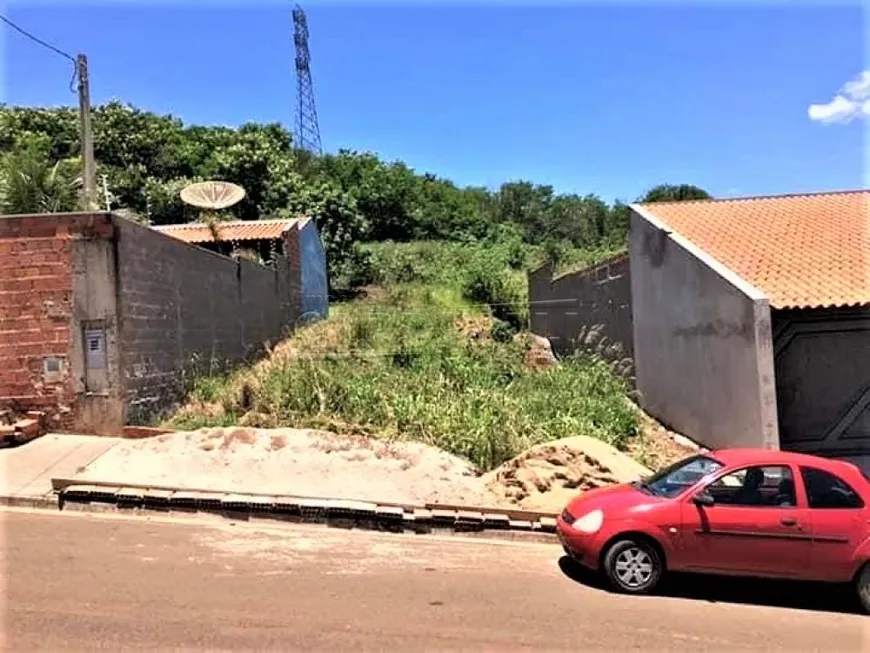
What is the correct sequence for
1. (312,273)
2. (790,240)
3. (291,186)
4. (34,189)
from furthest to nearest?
(291,186) < (312,273) < (34,189) < (790,240)

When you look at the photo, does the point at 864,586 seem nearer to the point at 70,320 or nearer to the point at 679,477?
the point at 679,477

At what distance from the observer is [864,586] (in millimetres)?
7492

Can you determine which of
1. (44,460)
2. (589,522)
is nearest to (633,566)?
(589,522)

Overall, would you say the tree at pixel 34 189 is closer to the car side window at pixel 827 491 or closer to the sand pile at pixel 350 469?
the sand pile at pixel 350 469

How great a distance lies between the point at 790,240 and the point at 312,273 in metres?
18.1

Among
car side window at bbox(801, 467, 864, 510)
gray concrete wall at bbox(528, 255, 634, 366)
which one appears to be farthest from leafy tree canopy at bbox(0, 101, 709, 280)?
car side window at bbox(801, 467, 864, 510)

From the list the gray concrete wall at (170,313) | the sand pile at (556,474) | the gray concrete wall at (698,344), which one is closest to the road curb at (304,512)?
the sand pile at (556,474)

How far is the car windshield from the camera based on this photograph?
306 inches

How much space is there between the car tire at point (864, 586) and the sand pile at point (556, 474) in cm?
327

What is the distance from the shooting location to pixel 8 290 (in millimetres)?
11633

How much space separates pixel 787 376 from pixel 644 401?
426 centimetres

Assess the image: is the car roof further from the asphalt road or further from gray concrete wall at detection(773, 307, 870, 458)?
gray concrete wall at detection(773, 307, 870, 458)

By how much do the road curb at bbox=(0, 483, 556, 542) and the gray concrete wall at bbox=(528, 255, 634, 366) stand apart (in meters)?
10.1

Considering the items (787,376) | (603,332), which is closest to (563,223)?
(603,332)
